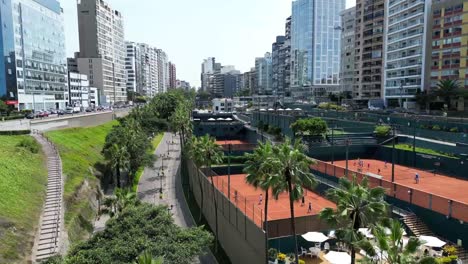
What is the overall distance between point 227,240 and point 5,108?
69.0m

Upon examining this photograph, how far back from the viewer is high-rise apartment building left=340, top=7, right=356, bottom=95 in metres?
152

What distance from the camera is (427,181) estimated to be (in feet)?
148

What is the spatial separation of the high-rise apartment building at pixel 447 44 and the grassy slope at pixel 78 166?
8813 cm

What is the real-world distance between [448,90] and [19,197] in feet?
307

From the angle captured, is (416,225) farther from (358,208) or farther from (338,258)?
(358,208)

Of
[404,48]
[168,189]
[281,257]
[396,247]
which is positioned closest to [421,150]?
[168,189]

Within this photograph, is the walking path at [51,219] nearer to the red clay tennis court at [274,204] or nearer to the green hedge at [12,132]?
the green hedge at [12,132]

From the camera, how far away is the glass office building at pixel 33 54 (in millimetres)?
97250

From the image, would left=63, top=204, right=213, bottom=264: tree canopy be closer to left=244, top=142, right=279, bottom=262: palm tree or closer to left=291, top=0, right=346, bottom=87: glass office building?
left=244, top=142, right=279, bottom=262: palm tree

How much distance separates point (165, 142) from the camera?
96.7m

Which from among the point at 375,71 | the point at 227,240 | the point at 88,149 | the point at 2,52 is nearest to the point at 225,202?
the point at 227,240

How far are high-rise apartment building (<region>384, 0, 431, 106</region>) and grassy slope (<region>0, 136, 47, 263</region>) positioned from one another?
102 m

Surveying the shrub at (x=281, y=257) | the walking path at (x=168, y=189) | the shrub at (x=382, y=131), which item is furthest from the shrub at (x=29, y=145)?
the shrub at (x=382, y=131)

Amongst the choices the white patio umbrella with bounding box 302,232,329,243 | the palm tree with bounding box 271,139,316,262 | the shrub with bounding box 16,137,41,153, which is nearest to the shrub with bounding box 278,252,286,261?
the white patio umbrella with bounding box 302,232,329,243
